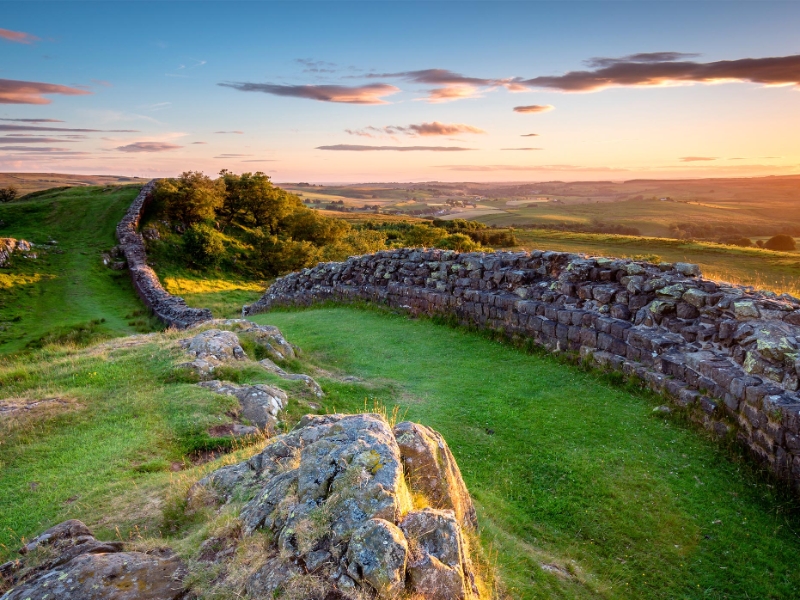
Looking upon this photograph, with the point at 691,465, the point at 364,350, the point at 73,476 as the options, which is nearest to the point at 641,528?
the point at 691,465

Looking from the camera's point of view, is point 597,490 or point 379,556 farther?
point 597,490

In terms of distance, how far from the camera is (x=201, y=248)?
125ft

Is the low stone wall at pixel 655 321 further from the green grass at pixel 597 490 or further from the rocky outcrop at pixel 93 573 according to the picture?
the rocky outcrop at pixel 93 573

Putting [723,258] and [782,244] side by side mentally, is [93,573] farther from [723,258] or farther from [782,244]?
[782,244]

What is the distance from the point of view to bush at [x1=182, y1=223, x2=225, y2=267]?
38.0 meters

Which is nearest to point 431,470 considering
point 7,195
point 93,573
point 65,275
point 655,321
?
point 93,573

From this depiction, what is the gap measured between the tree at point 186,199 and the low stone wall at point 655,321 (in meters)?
30.3

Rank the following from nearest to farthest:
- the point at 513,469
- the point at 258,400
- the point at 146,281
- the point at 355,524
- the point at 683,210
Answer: the point at 355,524 < the point at 513,469 < the point at 258,400 < the point at 146,281 < the point at 683,210

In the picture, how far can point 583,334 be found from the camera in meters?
11.5

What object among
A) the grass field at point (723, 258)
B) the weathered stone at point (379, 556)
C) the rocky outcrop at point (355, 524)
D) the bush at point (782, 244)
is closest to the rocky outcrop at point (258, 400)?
the rocky outcrop at point (355, 524)

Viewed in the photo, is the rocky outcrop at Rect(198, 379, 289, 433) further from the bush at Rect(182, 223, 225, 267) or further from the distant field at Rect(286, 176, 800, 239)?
the distant field at Rect(286, 176, 800, 239)

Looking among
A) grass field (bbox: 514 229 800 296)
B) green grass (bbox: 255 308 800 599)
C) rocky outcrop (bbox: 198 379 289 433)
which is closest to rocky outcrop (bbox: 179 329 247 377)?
rocky outcrop (bbox: 198 379 289 433)

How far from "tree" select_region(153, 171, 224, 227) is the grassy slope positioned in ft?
12.3

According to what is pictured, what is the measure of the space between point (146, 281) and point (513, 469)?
28775mm
